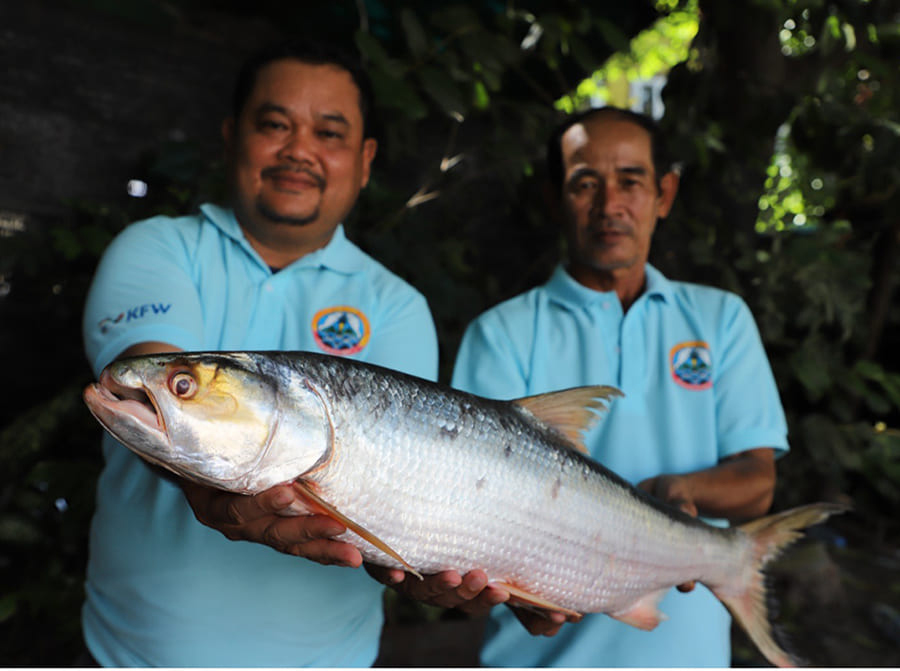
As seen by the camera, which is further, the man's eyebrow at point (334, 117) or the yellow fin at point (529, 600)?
the man's eyebrow at point (334, 117)

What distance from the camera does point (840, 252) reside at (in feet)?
15.1

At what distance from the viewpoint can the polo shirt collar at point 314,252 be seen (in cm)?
216

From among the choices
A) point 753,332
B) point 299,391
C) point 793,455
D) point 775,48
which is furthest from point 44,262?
point 793,455

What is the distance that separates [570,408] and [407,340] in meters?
0.59

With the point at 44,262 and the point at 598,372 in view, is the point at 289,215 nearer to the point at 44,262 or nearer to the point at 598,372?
the point at 598,372

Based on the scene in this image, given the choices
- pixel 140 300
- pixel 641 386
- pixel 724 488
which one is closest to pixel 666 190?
pixel 641 386

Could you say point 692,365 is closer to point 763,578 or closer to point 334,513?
point 763,578

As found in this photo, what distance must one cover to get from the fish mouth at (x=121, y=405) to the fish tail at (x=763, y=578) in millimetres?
1575

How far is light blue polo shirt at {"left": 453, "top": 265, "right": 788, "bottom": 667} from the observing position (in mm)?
2135

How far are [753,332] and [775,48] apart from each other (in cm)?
301

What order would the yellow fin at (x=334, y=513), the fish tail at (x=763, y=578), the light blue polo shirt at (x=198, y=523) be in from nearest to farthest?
1. the yellow fin at (x=334, y=513)
2. the light blue polo shirt at (x=198, y=523)
3. the fish tail at (x=763, y=578)

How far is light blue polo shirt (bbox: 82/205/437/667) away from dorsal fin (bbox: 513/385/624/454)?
49 centimetres

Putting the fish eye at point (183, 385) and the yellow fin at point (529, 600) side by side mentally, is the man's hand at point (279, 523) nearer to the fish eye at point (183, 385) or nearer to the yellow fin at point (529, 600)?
the fish eye at point (183, 385)

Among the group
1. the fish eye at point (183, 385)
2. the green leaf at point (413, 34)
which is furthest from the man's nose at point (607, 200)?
the fish eye at point (183, 385)
